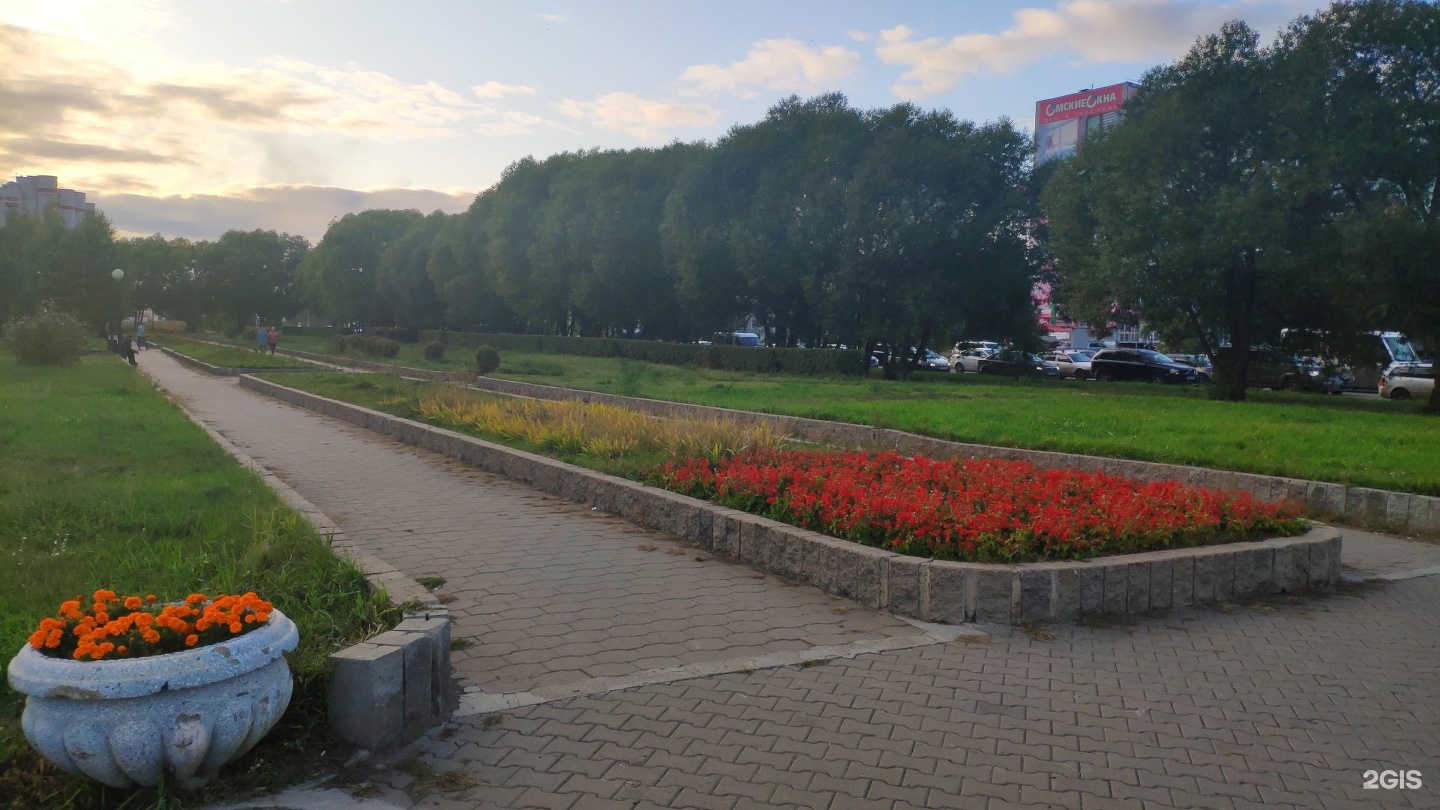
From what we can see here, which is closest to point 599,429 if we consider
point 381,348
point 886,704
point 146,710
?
point 886,704

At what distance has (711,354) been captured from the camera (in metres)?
40.1

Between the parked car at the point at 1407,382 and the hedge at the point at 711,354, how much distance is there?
1614cm

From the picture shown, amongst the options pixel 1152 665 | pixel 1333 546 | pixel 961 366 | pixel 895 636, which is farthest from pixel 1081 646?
pixel 961 366

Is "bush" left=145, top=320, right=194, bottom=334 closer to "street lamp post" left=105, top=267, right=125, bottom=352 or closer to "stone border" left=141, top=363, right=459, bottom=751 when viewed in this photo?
"street lamp post" left=105, top=267, right=125, bottom=352

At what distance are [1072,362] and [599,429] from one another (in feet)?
128

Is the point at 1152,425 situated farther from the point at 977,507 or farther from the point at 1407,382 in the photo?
the point at 1407,382

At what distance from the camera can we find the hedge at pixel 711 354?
35.4 m

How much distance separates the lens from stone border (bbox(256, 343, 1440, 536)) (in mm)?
9367

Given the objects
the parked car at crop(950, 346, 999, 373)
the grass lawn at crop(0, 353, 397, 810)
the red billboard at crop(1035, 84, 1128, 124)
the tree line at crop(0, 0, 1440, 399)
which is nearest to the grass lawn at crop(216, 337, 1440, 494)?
the tree line at crop(0, 0, 1440, 399)

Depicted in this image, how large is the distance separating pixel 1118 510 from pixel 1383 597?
1.91 meters

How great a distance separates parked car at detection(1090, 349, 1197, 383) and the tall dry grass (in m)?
28.6

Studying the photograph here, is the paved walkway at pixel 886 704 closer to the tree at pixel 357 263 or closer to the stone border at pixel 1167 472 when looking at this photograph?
the stone border at pixel 1167 472

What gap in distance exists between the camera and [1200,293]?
2400 centimetres

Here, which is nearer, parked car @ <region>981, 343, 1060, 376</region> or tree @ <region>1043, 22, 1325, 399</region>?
tree @ <region>1043, 22, 1325, 399</region>
